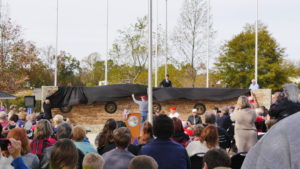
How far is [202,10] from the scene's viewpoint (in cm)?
3597

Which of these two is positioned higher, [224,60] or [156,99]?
[224,60]

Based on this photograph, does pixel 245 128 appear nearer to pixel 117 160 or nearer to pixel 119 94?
pixel 117 160

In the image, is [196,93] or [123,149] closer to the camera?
[123,149]

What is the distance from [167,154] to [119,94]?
61.2ft

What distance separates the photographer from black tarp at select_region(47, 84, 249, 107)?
2372cm

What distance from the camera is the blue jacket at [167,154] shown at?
5.51 m

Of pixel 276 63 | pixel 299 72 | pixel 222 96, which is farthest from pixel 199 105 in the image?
pixel 299 72

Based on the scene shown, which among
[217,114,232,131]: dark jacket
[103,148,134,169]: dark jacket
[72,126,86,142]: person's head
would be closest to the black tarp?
[217,114,232,131]: dark jacket

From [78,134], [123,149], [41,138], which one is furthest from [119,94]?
[123,149]

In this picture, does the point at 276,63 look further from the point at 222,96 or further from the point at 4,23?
the point at 4,23

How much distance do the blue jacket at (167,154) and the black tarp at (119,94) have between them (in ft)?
59.6

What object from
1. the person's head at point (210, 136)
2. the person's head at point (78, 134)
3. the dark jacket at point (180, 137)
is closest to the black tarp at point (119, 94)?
the dark jacket at point (180, 137)

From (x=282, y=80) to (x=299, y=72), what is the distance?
11.4 meters

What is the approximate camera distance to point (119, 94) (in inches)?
949
